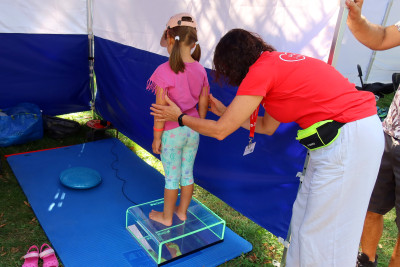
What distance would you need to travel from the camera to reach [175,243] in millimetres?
2498

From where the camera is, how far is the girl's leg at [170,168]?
2359 mm

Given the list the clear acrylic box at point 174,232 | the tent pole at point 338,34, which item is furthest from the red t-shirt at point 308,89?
the clear acrylic box at point 174,232

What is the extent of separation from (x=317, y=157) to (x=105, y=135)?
10.4 ft

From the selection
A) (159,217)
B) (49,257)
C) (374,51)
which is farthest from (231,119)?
(374,51)

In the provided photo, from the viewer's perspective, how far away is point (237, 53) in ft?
5.51

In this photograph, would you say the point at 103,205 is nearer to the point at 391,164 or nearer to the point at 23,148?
the point at 23,148

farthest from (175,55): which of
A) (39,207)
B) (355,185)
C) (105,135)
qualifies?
(105,135)

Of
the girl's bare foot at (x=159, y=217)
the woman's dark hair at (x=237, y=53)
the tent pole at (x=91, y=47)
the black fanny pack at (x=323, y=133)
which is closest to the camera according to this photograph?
the black fanny pack at (x=323, y=133)

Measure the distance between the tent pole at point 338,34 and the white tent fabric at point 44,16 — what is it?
3.46 m

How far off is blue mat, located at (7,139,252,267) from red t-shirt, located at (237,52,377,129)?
136 cm

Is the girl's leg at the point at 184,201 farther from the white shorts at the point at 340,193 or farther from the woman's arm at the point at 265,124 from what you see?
the white shorts at the point at 340,193

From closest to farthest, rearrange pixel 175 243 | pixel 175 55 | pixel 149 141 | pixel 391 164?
pixel 391 164 → pixel 175 55 → pixel 175 243 → pixel 149 141

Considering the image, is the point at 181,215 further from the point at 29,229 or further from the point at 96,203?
the point at 29,229

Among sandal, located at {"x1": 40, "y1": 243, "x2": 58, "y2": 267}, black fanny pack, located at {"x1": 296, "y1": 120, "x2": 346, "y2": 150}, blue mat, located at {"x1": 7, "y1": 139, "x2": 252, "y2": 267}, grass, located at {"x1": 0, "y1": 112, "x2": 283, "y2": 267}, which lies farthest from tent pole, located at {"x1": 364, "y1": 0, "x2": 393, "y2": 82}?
sandal, located at {"x1": 40, "y1": 243, "x2": 58, "y2": 267}
